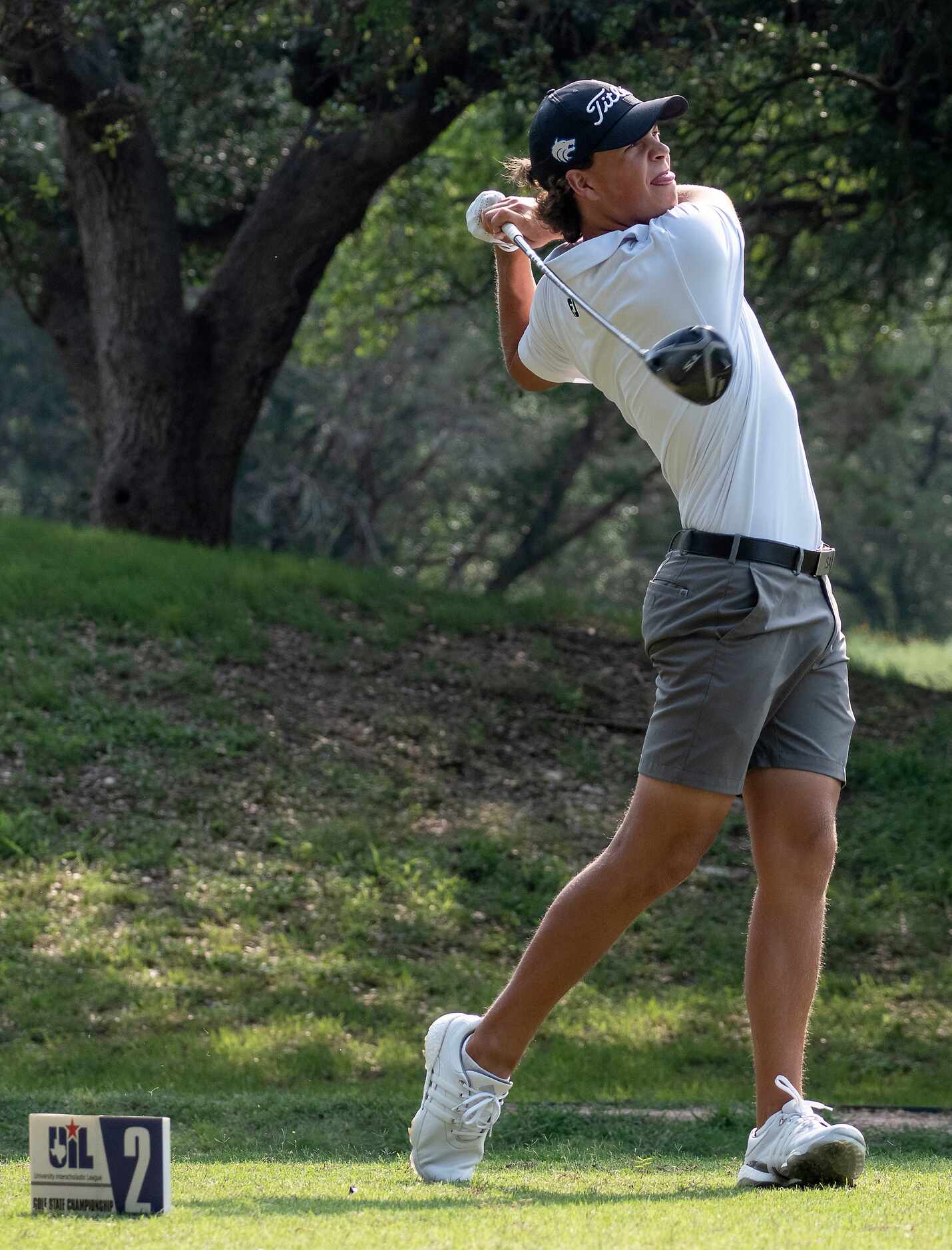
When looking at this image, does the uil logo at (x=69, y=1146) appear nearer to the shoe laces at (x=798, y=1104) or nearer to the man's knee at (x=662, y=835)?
the man's knee at (x=662, y=835)

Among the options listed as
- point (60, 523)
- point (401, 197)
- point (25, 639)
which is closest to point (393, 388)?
point (401, 197)

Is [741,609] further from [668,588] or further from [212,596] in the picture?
[212,596]

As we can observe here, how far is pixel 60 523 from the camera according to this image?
439 inches

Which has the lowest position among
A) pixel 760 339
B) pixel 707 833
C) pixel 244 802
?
pixel 244 802

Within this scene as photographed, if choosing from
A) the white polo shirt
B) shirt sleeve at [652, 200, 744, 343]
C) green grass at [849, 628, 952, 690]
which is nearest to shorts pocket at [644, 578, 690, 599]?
the white polo shirt

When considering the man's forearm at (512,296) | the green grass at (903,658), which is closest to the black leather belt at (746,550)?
the man's forearm at (512,296)

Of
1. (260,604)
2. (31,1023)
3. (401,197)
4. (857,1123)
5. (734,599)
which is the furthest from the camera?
(401,197)

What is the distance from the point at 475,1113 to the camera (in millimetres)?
3182

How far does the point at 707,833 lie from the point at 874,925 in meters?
4.46

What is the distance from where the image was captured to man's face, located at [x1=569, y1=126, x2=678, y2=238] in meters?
3.28

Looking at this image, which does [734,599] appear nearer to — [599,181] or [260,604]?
[599,181]

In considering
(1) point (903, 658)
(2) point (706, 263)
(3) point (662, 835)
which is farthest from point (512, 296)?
(1) point (903, 658)

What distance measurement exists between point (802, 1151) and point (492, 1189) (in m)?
0.62

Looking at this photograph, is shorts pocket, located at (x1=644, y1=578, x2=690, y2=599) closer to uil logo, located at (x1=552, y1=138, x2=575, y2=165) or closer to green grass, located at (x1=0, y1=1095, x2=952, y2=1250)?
uil logo, located at (x1=552, y1=138, x2=575, y2=165)
